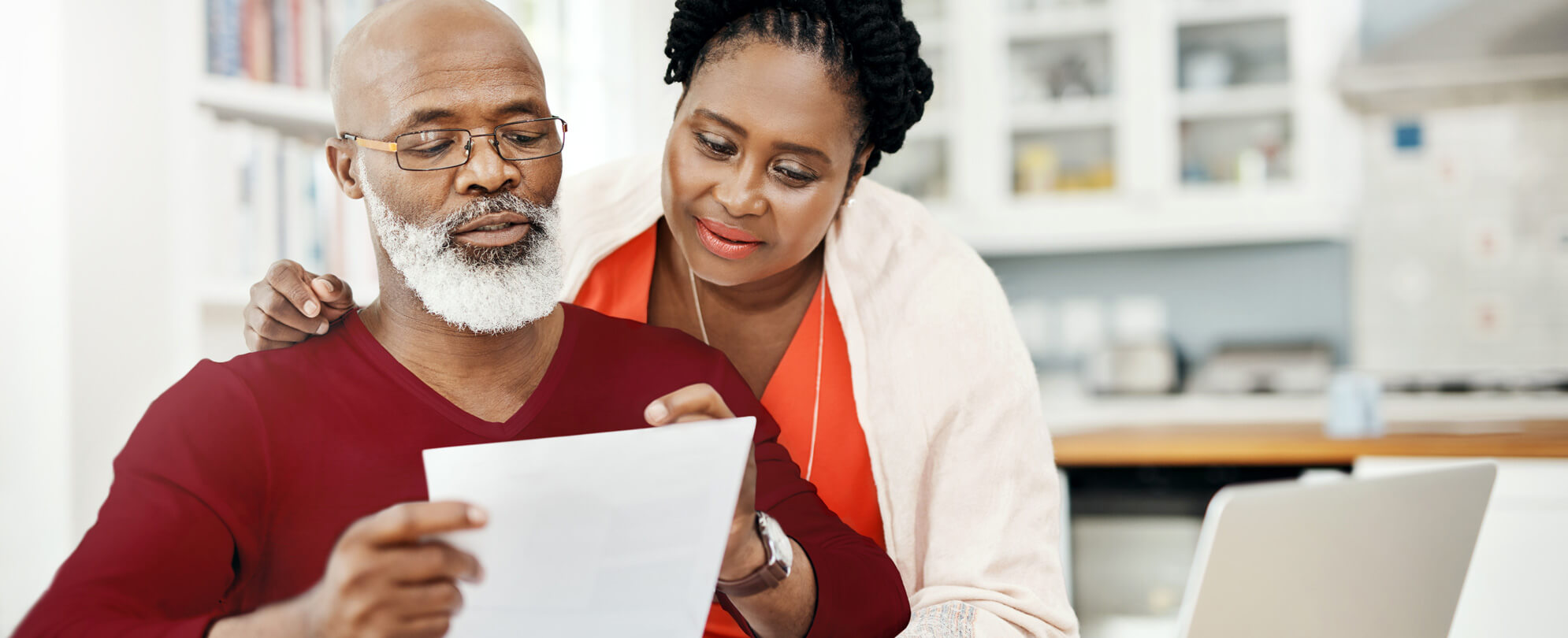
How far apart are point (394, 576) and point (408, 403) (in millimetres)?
303

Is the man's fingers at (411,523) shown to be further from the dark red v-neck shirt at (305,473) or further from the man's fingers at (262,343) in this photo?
the man's fingers at (262,343)

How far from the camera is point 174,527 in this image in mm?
747

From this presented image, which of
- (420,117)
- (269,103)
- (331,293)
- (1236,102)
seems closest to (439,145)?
(420,117)

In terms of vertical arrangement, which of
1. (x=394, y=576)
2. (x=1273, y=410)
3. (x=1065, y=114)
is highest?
(x=1065, y=114)

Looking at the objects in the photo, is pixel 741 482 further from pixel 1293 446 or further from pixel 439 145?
pixel 1293 446

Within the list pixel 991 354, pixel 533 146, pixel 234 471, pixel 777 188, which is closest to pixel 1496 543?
pixel 991 354

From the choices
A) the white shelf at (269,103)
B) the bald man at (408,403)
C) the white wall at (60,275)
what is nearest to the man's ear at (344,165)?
the bald man at (408,403)

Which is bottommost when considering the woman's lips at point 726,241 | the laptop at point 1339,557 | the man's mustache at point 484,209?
the laptop at point 1339,557

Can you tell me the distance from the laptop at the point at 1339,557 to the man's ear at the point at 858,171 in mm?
456

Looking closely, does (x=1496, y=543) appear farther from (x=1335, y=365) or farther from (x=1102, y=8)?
(x=1102, y=8)

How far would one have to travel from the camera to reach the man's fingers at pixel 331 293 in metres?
0.93

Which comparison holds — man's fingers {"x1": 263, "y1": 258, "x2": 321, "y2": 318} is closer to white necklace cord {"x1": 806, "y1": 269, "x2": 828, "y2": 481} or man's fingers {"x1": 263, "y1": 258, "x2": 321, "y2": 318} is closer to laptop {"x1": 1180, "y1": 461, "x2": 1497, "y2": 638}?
white necklace cord {"x1": 806, "y1": 269, "x2": 828, "y2": 481}

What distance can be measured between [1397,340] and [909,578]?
3.28 metres

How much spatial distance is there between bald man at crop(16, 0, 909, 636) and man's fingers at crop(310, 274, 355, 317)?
2cm
